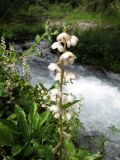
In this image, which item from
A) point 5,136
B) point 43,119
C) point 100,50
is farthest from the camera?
point 100,50

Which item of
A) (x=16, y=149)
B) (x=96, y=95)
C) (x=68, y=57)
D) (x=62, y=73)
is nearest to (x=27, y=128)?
(x=16, y=149)

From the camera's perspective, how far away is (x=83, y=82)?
1149cm

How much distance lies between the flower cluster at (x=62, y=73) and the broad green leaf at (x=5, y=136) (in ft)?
2.43

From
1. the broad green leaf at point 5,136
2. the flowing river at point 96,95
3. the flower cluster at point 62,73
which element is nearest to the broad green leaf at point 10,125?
the broad green leaf at point 5,136

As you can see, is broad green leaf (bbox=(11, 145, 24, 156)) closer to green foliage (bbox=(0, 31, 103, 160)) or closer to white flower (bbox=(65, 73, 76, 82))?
green foliage (bbox=(0, 31, 103, 160))

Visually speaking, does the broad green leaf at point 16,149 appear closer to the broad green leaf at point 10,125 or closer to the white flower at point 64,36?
the broad green leaf at point 10,125

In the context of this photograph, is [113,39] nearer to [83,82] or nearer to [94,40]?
[94,40]

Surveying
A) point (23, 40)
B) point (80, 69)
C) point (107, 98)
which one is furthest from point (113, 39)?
point (107, 98)

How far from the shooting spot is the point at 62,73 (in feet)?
10.3

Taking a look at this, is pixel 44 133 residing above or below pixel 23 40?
below

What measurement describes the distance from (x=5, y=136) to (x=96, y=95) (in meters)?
6.65

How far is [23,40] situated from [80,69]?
3929mm

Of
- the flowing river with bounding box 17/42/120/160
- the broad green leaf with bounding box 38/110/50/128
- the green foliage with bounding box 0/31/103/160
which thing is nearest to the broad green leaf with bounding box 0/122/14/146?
the green foliage with bounding box 0/31/103/160

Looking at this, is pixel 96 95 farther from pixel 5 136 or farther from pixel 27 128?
pixel 5 136
